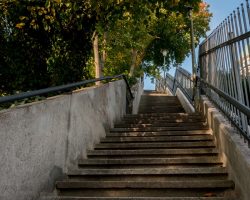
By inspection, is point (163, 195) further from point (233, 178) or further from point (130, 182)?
point (233, 178)

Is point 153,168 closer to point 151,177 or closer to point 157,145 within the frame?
point 151,177

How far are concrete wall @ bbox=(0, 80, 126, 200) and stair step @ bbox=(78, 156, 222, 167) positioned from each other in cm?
28

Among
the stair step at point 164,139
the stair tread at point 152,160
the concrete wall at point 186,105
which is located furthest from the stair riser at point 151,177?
the concrete wall at point 186,105

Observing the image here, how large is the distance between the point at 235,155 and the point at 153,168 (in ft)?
4.17

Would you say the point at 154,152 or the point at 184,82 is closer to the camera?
the point at 154,152

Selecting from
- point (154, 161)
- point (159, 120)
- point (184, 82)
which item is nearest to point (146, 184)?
point (154, 161)

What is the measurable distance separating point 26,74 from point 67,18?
1.76 m

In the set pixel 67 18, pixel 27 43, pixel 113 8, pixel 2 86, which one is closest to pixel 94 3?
pixel 113 8

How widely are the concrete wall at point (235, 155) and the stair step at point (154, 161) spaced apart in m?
0.20

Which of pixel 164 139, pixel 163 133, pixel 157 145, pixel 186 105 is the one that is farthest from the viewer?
pixel 186 105

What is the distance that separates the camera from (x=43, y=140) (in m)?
4.41

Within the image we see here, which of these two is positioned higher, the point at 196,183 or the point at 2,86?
the point at 2,86

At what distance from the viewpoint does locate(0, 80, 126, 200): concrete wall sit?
3609mm

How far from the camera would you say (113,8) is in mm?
7965
